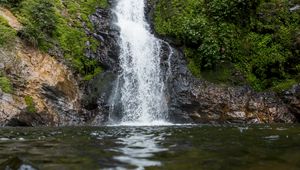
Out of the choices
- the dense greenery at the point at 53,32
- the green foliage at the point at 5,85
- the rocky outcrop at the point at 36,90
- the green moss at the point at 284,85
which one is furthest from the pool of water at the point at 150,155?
the green moss at the point at 284,85

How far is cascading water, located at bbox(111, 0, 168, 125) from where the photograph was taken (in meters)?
21.6

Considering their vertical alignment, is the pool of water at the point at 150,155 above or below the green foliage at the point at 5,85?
below

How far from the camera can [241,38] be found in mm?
25594

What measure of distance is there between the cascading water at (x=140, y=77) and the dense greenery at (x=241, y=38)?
1.79 metres

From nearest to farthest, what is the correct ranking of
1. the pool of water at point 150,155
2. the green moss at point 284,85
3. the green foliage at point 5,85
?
the pool of water at point 150,155
the green foliage at point 5,85
the green moss at point 284,85

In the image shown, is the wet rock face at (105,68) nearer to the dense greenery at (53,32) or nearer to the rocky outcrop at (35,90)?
the dense greenery at (53,32)

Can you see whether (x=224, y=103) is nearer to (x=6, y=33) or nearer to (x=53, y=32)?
(x=53, y=32)

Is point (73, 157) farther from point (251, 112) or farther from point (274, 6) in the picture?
point (274, 6)

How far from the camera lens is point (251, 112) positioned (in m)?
21.8

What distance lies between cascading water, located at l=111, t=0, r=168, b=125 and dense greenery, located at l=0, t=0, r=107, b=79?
5.97 ft

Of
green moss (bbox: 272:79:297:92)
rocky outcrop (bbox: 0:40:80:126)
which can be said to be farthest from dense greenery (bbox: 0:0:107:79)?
green moss (bbox: 272:79:297:92)

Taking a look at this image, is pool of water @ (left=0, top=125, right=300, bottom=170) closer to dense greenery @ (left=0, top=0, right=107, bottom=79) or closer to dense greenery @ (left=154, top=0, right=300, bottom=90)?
dense greenery @ (left=0, top=0, right=107, bottom=79)

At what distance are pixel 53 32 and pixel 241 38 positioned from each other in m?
11.8

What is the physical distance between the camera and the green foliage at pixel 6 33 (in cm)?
1956
